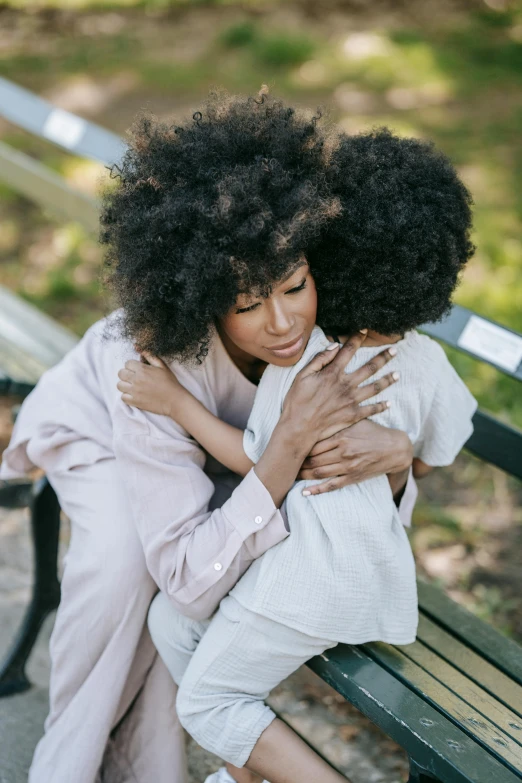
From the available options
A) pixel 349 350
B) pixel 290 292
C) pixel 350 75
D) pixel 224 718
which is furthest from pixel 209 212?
pixel 350 75

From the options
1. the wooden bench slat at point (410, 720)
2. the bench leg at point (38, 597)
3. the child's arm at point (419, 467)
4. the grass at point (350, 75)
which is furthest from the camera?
the grass at point (350, 75)

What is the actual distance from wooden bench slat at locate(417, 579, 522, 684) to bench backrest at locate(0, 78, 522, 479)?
0.48m

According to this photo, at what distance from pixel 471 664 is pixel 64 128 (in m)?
2.72

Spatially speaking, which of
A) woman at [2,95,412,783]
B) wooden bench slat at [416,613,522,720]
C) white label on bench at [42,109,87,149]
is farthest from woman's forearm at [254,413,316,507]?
white label on bench at [42,109,87,149]

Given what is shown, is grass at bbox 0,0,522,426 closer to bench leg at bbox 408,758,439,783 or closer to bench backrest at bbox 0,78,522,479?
bench backrest at bbox 0,78,522,479

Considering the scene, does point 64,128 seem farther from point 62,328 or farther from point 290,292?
point 290,292

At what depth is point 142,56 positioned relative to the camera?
8828 millimetres

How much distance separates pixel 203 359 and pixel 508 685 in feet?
3.61

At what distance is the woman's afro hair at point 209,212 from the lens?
1.95 meters

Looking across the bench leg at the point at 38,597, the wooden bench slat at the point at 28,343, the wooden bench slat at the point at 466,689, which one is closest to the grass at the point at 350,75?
the wooden bench slat at the point at 28,343

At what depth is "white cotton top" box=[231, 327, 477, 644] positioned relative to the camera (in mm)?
2051

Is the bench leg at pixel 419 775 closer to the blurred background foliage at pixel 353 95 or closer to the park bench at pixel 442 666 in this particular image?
the park bench at pixel 442 666

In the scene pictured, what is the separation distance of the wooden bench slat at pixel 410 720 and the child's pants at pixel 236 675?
72 millimetres

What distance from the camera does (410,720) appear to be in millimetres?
1943
